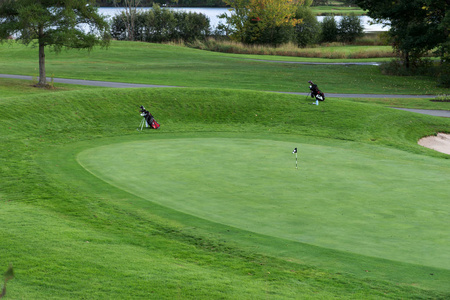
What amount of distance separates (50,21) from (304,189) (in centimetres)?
2753

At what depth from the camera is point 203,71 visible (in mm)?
52531

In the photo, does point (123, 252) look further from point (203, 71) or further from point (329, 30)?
point (329, 30)

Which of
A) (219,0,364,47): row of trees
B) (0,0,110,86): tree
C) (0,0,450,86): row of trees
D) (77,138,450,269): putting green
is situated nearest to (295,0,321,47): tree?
(219,0,364,47): row of trees

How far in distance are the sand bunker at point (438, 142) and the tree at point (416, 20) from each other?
2126cm

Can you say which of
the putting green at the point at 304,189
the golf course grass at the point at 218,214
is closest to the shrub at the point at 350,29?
the golf course grass at the point at 218,214

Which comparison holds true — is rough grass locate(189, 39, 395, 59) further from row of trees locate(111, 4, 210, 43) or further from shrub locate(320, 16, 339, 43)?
shrub locate(320, 16, 339, 43)

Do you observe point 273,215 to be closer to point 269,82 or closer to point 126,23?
point 269,82

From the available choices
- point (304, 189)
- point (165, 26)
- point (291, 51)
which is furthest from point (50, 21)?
point (165, 26)

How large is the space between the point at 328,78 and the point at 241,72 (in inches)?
345

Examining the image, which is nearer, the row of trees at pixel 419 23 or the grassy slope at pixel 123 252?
the grassy slope at pixel 123 252

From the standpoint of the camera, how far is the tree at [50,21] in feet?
108

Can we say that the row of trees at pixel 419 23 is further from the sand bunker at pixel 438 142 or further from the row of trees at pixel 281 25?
the row of trees at pixel 281 25

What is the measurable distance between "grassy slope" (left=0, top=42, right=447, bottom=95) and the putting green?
25428 mm

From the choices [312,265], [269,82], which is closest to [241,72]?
→ [269,82]
